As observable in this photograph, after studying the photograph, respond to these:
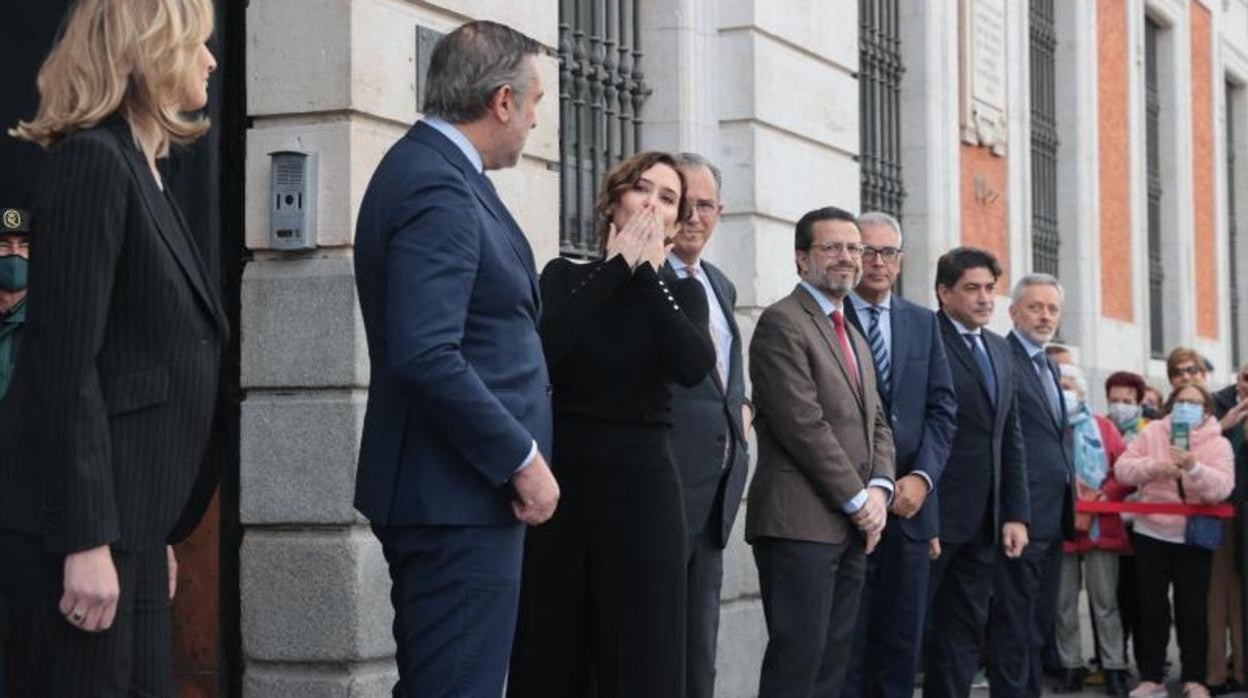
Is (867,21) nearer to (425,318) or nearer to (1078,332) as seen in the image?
(1078,332)

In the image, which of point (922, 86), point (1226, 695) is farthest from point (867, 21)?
point (1226, 695)

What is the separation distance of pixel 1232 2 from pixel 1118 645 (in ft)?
50.1

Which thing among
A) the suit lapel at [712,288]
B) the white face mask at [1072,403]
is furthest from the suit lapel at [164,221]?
the white face mask at [1072,403]

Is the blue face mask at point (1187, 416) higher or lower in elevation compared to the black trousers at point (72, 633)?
higher

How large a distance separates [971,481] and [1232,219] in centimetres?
1798

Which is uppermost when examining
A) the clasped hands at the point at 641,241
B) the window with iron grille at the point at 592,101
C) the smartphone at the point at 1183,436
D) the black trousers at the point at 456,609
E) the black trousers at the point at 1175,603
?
the window with iron grille at the point at 592,101

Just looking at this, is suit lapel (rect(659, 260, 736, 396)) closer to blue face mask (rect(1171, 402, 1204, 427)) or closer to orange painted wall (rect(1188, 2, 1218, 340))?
blue face mask (rect(1171, 402, 1204, 427))

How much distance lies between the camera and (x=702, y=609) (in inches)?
251

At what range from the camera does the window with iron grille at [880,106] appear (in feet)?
43.3

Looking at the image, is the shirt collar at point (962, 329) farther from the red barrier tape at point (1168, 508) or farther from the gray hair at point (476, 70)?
the gray hair at point (476, 70)

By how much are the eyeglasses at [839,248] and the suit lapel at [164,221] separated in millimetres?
3955

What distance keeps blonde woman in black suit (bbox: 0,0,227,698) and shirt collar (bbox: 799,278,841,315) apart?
3.91 metres

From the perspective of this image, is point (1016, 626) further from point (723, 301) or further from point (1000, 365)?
point (723, 301)

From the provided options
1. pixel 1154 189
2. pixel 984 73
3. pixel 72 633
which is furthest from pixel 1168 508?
pixel 1154 189
